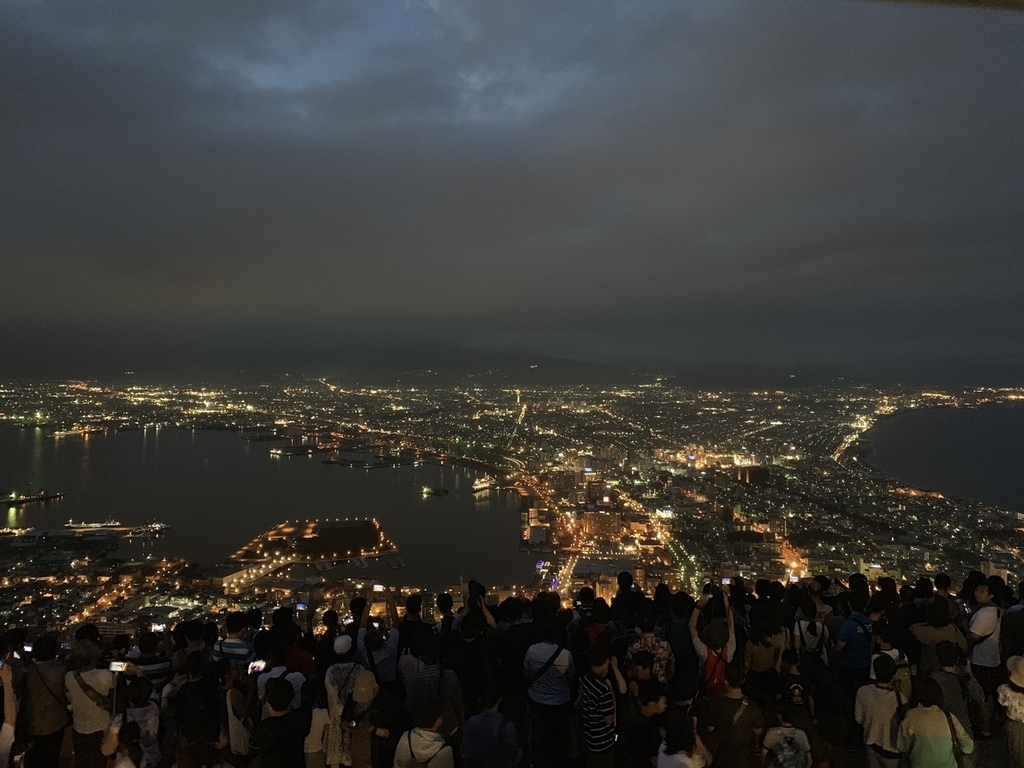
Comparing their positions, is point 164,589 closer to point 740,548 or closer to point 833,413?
point 740,548

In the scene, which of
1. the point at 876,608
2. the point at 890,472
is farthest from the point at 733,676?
the point at 890,472

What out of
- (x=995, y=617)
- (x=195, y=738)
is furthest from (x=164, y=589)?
(x=995, y=617)

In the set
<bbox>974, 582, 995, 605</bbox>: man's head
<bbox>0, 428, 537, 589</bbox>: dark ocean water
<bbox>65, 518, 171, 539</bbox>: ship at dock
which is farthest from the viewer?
<bbox>65, 518, 171, 539</bbox>: ship at dock

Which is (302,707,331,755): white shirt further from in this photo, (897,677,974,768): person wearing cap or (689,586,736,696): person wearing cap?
(897,677,974,768): person wearing cap

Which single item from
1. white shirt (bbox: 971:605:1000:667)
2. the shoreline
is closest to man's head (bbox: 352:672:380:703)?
white shirt (bbox: 971:605:1000:667)

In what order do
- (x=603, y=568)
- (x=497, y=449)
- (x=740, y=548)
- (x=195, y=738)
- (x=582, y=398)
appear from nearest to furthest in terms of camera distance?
(x=195, y=738) < (x=603, y=568) < (x=740, y=548) < (x=497, y=449) < (x=582, y=398)

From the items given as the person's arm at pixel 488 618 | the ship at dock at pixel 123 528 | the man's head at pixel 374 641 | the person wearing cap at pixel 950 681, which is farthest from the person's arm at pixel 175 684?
the ship at dock at pixel 123 528

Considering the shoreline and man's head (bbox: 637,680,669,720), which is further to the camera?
the shoreline
